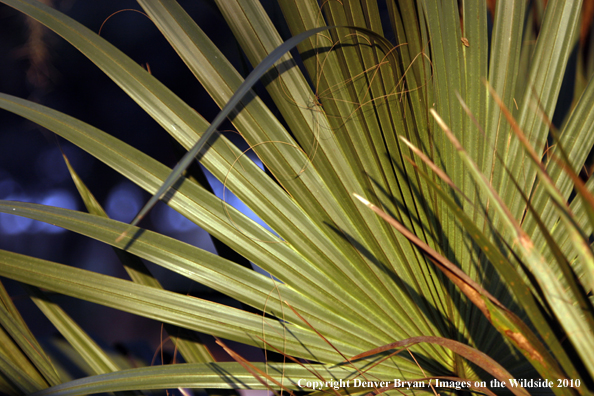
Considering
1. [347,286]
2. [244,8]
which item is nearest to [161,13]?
[244,8]

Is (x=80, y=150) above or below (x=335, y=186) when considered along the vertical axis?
above

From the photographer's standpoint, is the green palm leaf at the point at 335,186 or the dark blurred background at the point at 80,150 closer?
the green palm leaf at the point at 335,186

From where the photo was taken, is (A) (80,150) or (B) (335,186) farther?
(A) (80,150)

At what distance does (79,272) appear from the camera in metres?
0.69

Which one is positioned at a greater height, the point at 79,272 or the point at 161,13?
the point at 161,13

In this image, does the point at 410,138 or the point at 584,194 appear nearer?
the point at 584,194

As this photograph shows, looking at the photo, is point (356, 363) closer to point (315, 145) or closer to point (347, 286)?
point (347, 286)

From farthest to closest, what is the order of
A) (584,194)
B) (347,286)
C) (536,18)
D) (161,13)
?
(536,18), (347,286), (161,13), (584,194)

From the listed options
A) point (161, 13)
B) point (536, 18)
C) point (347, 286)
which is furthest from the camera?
point (536, 18)

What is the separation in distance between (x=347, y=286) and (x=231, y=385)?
32cm

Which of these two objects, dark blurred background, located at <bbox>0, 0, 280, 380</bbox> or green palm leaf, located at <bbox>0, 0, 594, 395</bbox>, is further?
dark blurred background, located at <bbox>0, 0, 280, 380</bbox>

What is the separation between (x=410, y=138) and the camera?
75cm

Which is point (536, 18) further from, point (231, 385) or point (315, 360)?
point (231, 385)

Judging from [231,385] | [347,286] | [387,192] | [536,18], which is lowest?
[231,385]
